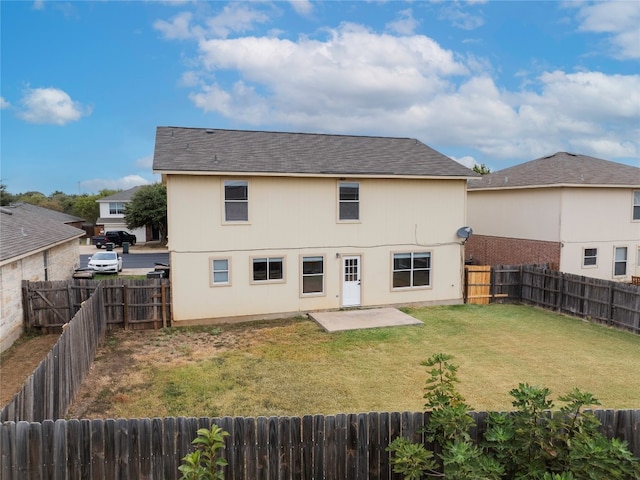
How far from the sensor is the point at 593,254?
1900cm

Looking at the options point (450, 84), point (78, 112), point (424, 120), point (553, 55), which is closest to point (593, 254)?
point (553, 55)

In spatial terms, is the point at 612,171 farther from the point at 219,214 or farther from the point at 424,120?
the point at 219,214

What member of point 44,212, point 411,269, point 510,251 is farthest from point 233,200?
point 44,212

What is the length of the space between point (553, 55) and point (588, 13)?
15.0 ft

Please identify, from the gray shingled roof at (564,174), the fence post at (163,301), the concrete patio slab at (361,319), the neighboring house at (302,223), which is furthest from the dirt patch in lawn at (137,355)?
the gray shingled roof at (564,174)

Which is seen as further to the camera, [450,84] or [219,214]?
[450,84]

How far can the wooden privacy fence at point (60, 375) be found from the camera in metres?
5.93

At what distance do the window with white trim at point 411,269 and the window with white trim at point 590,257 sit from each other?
7.23 metres

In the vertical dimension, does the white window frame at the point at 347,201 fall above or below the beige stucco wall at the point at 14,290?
above

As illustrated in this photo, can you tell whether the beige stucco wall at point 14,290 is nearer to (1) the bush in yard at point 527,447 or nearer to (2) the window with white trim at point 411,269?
(1) the bush in yard at point 527,447

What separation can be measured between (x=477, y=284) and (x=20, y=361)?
15.9 meters

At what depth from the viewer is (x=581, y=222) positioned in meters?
18.6

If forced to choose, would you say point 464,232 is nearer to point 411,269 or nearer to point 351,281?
point 411,269

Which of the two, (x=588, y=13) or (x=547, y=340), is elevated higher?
(x=588, y=13)
